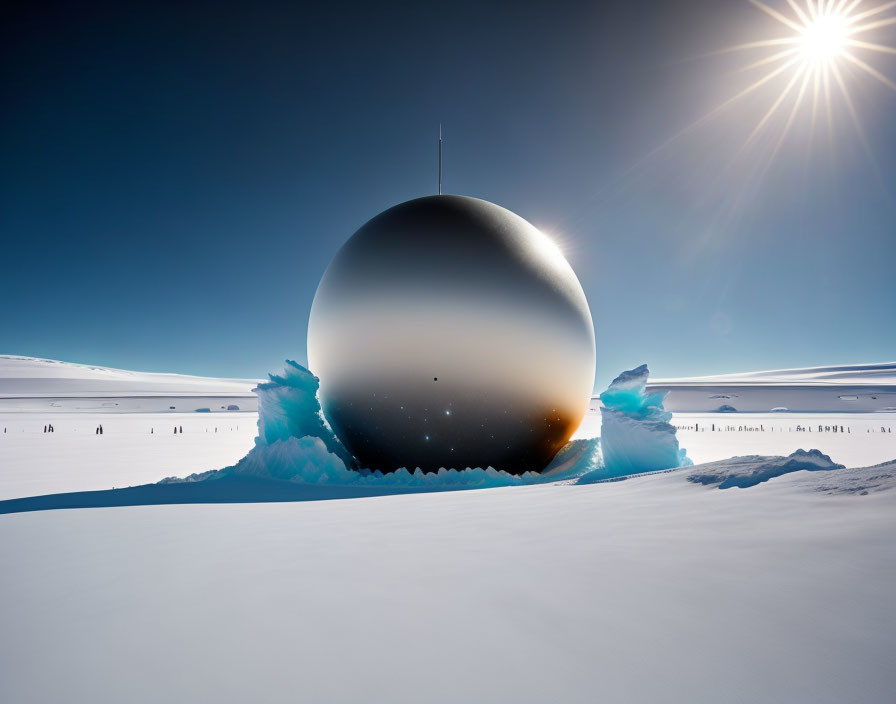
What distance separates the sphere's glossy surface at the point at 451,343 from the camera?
372 inches

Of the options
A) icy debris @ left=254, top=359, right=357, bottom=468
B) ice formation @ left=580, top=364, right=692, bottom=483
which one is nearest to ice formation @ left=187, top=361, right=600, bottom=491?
icy debris @ left=254, top=359, right=357, bottom=468

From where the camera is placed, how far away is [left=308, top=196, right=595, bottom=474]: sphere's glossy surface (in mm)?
9438

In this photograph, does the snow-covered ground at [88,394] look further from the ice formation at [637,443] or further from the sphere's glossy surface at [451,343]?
the ice formation at [637,443]

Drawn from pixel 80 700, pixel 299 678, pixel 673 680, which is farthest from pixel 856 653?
pixel 80 700

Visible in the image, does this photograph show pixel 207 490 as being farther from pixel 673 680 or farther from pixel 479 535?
pixel 673 680

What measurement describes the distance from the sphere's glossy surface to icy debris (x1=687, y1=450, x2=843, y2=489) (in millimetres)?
3909

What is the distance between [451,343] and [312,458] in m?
3.62

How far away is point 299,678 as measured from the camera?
7.59 feet

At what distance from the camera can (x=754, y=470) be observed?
584 centimetres

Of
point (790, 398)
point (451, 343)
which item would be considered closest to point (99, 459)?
point (451, 343)

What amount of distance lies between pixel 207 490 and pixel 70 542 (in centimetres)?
344

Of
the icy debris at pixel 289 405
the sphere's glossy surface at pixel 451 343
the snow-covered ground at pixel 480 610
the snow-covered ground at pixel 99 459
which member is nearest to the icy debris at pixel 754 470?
the snow-covered ground at pixel 480 610

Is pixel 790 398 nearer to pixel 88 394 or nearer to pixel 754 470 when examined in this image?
pixel 754 470

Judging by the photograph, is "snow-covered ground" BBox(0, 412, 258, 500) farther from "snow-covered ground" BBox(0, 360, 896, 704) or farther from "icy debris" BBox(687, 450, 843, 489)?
"icy debris" BBox(687, 450, 843, 489)
